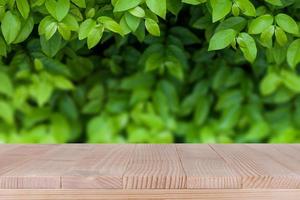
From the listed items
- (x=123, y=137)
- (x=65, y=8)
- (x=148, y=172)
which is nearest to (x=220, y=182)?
(x=148, y=172)

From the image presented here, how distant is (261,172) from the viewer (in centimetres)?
77

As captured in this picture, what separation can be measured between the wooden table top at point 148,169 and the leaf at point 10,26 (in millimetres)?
237

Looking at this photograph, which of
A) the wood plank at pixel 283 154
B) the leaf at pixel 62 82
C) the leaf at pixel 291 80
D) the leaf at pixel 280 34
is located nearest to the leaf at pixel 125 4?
the leaf at pixel 280 34

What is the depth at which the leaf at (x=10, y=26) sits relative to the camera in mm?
1114

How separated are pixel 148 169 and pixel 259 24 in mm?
442

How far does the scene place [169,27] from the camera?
5.60 feet

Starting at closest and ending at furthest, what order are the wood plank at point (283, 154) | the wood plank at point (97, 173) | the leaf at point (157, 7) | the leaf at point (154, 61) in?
the wood plank at point (97, 173)
the wood plank at point (283, 154)
the leaf at point (157, 7)
the leaf at point (154, 61)

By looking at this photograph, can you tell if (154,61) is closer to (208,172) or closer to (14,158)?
(14,158)

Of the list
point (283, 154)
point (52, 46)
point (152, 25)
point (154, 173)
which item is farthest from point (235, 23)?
point (154, 173)

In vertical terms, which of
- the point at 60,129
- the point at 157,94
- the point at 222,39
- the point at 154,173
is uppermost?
the point at 222,39

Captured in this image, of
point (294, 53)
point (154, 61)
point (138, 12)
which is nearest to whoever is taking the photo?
point (138, 12)

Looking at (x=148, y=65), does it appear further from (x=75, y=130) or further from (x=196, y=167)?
(x=196, y=167)

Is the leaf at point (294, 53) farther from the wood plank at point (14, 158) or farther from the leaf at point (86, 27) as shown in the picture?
the wood plank at point (14, 158)

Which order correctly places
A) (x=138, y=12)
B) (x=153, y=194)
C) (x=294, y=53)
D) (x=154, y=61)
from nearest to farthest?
1. (x=153, y=194)
2. (x=138, y=12)
3. (x=294, y=53)
4. (x=154, y=61)
